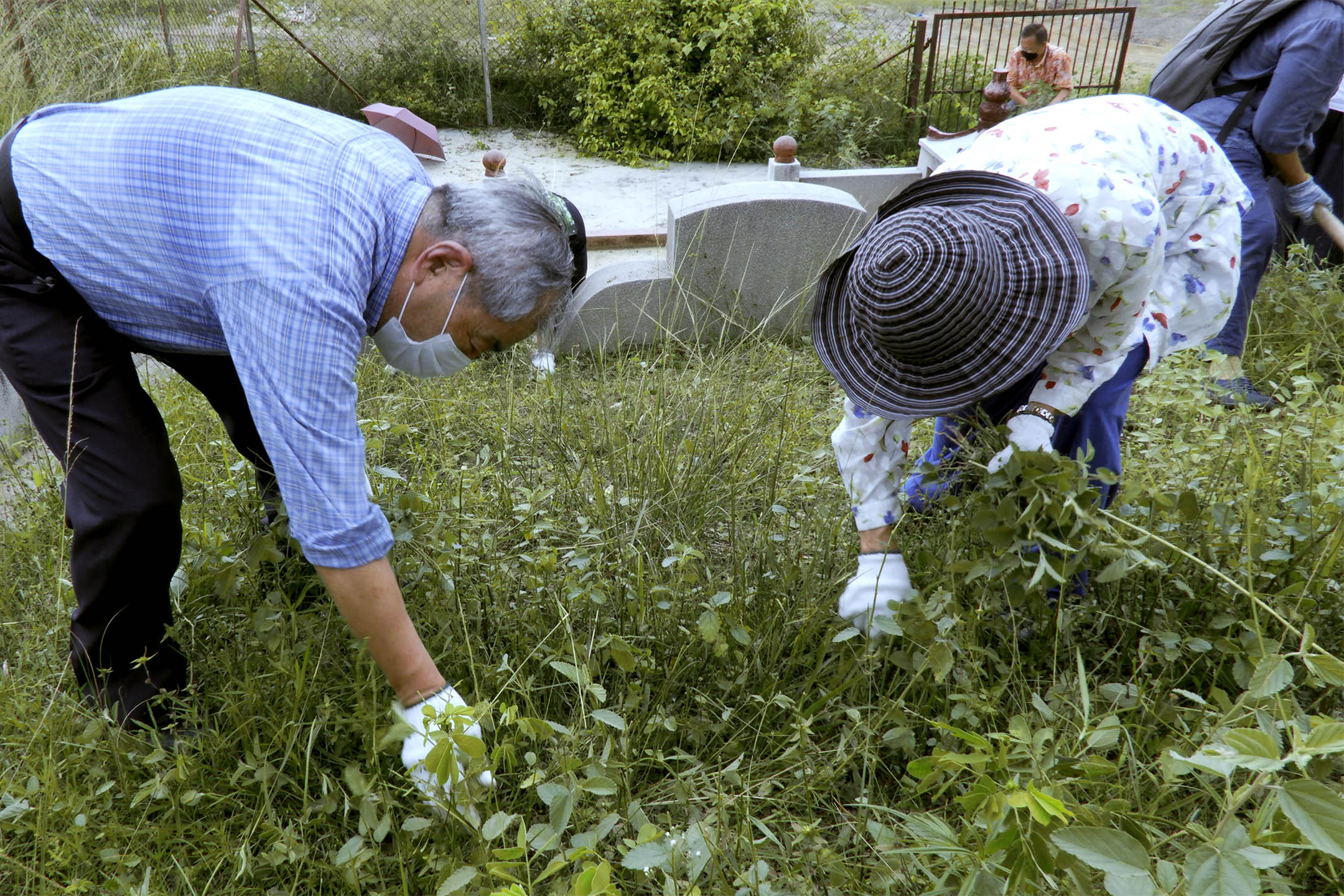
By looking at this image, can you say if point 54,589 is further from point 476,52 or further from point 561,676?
point 476,52

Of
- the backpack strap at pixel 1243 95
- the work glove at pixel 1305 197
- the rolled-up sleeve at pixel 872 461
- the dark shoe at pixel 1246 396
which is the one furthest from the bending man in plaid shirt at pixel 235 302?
the work glove at pixel 1305 197

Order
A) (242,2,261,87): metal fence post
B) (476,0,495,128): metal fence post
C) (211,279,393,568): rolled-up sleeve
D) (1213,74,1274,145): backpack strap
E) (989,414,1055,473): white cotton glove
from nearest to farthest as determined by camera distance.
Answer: (211,279,393,568): rolled-up sleeve < (989,414,1055,473): white cotton glove < (1213,74,1274,145): backpack strap < (242,2,261,87): metal fence post < (476,0,495,128): metal fence post

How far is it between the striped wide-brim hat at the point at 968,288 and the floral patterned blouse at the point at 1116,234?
0.12m

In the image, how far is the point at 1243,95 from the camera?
335 centimetres

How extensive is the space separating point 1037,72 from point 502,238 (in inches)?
281

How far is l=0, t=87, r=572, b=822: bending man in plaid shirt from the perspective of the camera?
1472 millimetres

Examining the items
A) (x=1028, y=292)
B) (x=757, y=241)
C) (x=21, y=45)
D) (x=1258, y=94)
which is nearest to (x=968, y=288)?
(x=1028, y=292)

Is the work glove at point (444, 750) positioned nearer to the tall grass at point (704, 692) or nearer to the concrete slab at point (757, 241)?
the tall grass at point (704, 692)

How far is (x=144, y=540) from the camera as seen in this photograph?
1.88 m

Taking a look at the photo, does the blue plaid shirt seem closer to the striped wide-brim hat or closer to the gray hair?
the gray hair

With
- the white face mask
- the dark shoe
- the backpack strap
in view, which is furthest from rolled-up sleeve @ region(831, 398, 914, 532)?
the backpack strap

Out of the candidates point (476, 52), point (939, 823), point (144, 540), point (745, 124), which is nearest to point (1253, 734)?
point (939, 823)

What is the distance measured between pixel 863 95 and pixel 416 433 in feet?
24.3

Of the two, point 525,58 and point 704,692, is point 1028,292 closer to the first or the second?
point 704,692
